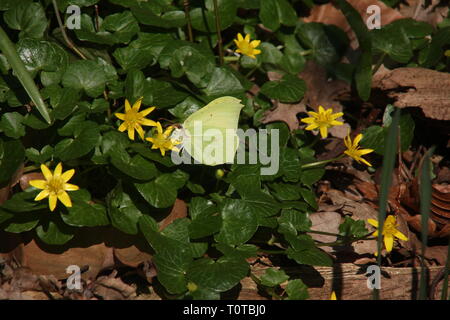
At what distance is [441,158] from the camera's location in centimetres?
Answer: 325

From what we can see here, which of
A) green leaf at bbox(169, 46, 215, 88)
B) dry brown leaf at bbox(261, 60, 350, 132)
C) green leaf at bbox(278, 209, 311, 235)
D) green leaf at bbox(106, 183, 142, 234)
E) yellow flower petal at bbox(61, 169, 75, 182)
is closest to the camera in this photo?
yellow flower petal at bbox(61, 169, 75, 182)

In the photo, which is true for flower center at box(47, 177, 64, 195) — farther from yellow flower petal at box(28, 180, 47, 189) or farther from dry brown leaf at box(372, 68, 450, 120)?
dry brown leaf at box(372, 68, 450, 120)

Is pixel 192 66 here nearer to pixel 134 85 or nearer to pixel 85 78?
pixel 134 85

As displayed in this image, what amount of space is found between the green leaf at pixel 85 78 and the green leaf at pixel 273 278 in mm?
1121

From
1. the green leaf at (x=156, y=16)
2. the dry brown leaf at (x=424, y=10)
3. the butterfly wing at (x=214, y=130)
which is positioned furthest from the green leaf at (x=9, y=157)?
the dry brown leaf at (x=424, y=10)

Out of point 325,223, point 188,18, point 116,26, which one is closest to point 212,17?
point 188,18

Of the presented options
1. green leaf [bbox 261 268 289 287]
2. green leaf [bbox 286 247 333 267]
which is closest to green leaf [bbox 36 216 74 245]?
green leaf [bbox 261 268 289 287]

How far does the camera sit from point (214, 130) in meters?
2.48

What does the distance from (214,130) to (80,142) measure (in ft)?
1.91

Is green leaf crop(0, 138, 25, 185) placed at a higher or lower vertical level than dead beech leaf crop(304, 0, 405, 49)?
lower

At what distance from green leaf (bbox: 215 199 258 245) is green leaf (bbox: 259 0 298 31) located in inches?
46.7

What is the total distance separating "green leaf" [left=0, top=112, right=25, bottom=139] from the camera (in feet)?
8.04

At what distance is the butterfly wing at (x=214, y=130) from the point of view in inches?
97.2
